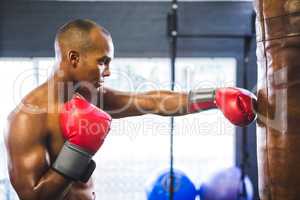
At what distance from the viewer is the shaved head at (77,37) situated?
52.7 inches

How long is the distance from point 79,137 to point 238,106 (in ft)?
1.86

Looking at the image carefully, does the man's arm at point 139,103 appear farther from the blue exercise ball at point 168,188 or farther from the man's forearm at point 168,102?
the blue exercise ball at point 168,188

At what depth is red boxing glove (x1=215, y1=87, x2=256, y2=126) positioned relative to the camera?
1325mm

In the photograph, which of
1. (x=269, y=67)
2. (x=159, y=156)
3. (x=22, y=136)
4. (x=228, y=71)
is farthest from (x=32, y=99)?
(x=228, y=71)

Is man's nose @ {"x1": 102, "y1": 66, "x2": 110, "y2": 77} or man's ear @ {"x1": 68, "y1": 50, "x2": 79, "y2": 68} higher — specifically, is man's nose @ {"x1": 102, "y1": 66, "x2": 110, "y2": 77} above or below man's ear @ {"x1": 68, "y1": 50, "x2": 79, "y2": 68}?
below

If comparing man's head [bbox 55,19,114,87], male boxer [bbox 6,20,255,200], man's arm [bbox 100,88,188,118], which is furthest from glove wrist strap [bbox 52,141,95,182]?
man's arm [bbox 100,88,188,118]

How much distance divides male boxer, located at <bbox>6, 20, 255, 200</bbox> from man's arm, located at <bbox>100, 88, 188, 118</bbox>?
0.89ft

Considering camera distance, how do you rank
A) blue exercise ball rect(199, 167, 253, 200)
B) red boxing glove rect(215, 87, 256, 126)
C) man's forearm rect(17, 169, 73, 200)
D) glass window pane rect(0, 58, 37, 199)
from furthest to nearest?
glass window pane rect(0, 58, 37, 199) < blue exercise ball rect(199, 167, 253, 200) < red boxing glove rect(215, 87, 256, 126) < man's forearm rect(17, 169, 73, 200)

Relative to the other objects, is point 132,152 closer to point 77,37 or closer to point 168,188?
point 168,188

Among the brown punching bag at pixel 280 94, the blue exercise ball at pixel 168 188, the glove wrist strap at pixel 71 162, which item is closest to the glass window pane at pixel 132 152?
the blue exercise ball at pixel 168 188

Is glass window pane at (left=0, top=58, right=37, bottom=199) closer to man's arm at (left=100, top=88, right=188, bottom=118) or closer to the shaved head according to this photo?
man's arm at (left=100, top=88, right=188, bottom=118)

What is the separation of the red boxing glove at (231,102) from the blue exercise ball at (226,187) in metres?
1.61

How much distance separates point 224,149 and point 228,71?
2.47ft

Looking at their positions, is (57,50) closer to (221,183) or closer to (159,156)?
(221,183)
